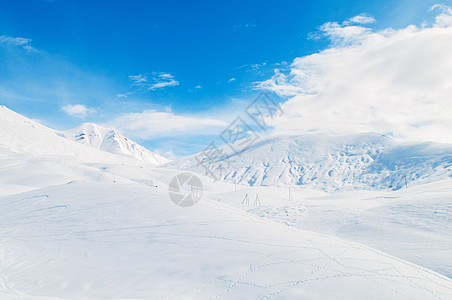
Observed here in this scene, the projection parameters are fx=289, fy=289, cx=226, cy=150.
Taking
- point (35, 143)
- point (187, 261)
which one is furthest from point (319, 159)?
point (187, 261)

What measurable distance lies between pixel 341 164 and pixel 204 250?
170121 mm

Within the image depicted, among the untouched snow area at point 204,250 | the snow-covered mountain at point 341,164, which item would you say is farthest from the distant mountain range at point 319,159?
the untouched snow area at point 204,250

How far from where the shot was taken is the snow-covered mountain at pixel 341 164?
436ft

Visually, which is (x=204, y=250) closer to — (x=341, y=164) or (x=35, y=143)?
(x=35, y=143)

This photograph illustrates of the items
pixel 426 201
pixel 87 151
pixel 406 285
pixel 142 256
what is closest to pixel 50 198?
pixel 142 256

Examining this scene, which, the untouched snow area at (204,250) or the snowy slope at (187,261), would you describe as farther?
the untouched snow area at (204,250)

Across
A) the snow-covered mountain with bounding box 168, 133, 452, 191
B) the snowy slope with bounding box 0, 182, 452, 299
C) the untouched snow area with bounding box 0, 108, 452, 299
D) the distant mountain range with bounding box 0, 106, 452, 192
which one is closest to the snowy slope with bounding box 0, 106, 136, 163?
the distant mountain range with bounding box 0, 106, 452, 192

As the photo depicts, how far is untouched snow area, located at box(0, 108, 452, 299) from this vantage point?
8102 mm

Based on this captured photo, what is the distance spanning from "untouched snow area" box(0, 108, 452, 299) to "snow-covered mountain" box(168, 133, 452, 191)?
111 m

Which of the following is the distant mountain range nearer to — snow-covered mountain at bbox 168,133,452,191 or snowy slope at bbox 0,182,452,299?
snow-covered mountain at bbox 168,133,452,191

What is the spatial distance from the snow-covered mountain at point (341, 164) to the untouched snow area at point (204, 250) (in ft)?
363

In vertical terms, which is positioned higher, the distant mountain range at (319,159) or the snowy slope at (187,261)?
the distant mountain range at (319,159)

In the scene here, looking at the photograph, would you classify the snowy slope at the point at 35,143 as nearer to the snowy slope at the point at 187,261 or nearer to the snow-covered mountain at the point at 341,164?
the snow-covered mountain at the point at 341,164

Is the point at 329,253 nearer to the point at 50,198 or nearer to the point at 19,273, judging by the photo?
the point at 19,273
